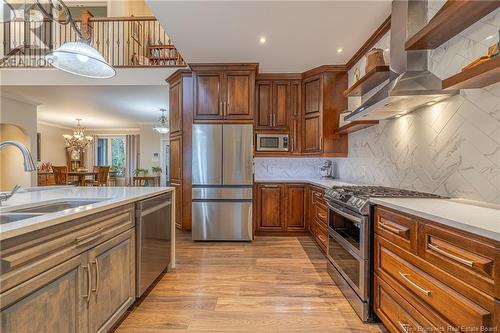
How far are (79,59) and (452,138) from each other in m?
3.02

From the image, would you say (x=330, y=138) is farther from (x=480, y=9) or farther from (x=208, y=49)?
(x=480, y=9)

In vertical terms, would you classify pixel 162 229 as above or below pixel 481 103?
below

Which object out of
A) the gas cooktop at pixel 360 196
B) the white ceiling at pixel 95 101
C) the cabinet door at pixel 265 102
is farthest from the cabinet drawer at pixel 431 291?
the white ceiling at pixel 95 101

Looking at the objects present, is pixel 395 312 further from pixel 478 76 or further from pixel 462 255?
pixel 478 76

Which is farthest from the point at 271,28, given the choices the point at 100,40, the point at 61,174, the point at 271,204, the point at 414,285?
the point at 61,174

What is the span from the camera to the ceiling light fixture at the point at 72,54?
1952mm

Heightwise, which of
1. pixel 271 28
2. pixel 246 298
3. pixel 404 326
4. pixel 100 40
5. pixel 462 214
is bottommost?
pixel 246 298

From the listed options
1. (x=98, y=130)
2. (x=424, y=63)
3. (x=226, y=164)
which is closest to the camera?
(x=424, y=63)

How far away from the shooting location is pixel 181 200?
420cm

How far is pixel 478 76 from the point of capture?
128 centimetres

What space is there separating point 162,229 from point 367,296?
6.20 feet

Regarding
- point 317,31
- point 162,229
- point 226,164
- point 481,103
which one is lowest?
point 162,229

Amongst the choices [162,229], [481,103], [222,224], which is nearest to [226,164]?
[222,224]

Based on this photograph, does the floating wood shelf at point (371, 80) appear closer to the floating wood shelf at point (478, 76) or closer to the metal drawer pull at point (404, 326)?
the floating wood shelf at point (478, 76)
